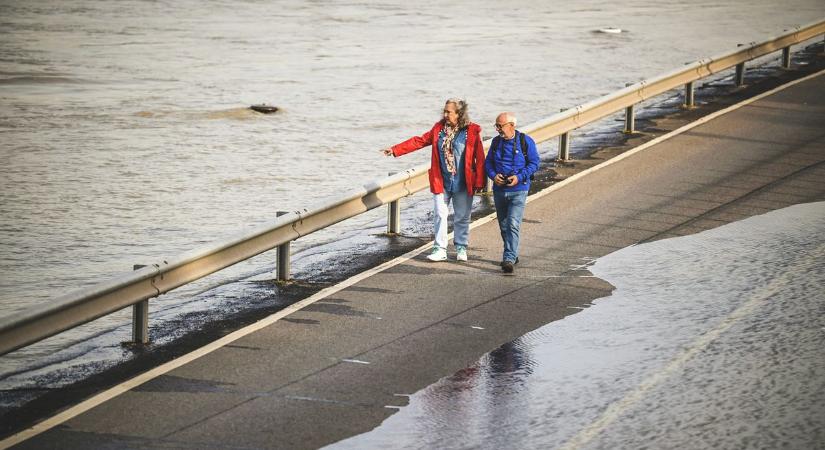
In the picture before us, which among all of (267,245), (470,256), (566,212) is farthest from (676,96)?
(267,245)

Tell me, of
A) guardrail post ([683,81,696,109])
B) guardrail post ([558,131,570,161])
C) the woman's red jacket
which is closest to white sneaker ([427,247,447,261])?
the woman's red jacket

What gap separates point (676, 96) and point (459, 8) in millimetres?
15447

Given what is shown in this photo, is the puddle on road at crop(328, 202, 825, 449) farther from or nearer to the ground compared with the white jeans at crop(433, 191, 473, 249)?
nearer to the ground

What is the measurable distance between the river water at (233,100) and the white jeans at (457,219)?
1156 mm

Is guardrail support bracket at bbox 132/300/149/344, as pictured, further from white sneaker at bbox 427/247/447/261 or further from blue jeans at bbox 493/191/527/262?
blue jeans at bbox 493/191/527/262

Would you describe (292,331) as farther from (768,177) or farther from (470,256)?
(768,177)

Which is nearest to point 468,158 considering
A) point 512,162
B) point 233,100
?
point 512,162

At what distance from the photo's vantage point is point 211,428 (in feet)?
28.0

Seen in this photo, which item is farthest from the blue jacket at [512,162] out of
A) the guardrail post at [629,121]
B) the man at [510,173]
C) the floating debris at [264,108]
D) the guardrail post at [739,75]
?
the guardrail post at [739,75]

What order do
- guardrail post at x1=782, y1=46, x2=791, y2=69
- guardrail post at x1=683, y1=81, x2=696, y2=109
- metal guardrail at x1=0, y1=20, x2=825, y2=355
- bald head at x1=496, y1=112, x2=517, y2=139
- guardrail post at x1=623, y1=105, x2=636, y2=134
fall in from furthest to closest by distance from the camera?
guardrail post at x1=782, y1=46, x2=791, y2=69, guardrail post at x1=683, y1=81, x2=696, y2=109, guardrail post at x1=623, y1=105, x2=636, y2=134, bald head at x1=496, y1=112, x2=517, y2=139, metal guardrail at x1=0, y1=20, x2=825, y2=355

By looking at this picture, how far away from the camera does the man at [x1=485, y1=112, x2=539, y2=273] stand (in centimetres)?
1266

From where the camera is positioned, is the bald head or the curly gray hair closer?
the bald head

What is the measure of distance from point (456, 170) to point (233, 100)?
1005 cm

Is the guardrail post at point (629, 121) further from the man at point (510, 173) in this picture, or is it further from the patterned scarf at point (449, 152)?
the patterned scarf at point (449, 152)
